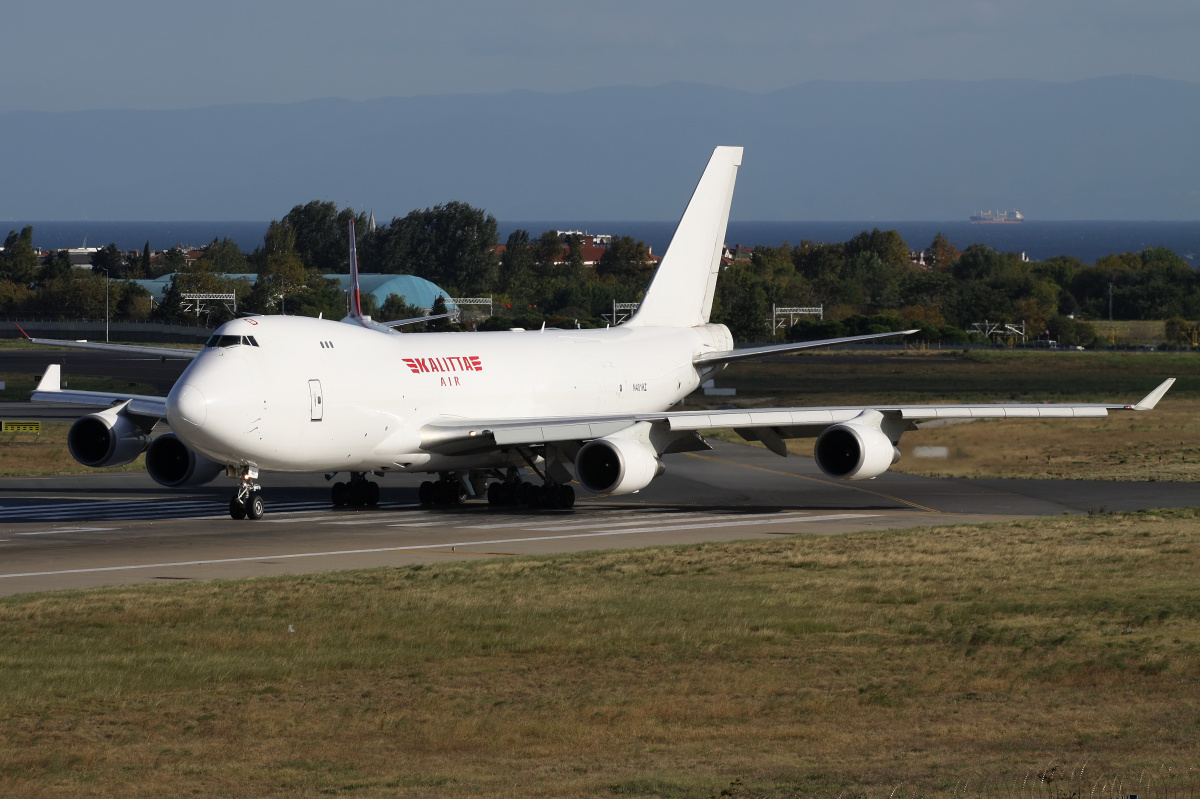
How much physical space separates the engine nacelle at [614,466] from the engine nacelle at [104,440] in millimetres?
11466

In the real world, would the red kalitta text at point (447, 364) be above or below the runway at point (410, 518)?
above

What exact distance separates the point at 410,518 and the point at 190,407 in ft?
23.6

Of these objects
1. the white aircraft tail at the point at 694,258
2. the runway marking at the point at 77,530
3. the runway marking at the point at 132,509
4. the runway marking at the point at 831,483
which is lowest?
the runway marking at the point at 831,483

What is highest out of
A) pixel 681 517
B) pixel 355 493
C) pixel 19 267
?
pixel 19 267

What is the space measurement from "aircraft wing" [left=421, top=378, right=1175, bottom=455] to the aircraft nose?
629 centimetres

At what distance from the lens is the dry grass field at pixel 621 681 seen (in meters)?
13.5

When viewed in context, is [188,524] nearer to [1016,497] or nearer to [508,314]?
[1016,497]

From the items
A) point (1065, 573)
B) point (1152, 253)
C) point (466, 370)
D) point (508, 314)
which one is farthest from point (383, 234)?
point (1065, 573)

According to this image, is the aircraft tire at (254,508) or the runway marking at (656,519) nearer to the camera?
the runway marking at (656,519)

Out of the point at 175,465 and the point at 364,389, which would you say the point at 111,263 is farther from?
the point at 364,389

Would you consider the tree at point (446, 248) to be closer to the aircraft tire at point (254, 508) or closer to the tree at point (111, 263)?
the tree at point (111, 263)

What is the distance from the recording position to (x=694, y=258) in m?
46.8

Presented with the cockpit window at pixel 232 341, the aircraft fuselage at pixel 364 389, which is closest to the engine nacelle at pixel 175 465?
the aircraft fuselage at pixel 364 389

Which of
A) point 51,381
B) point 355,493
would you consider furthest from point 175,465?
point 51,381
